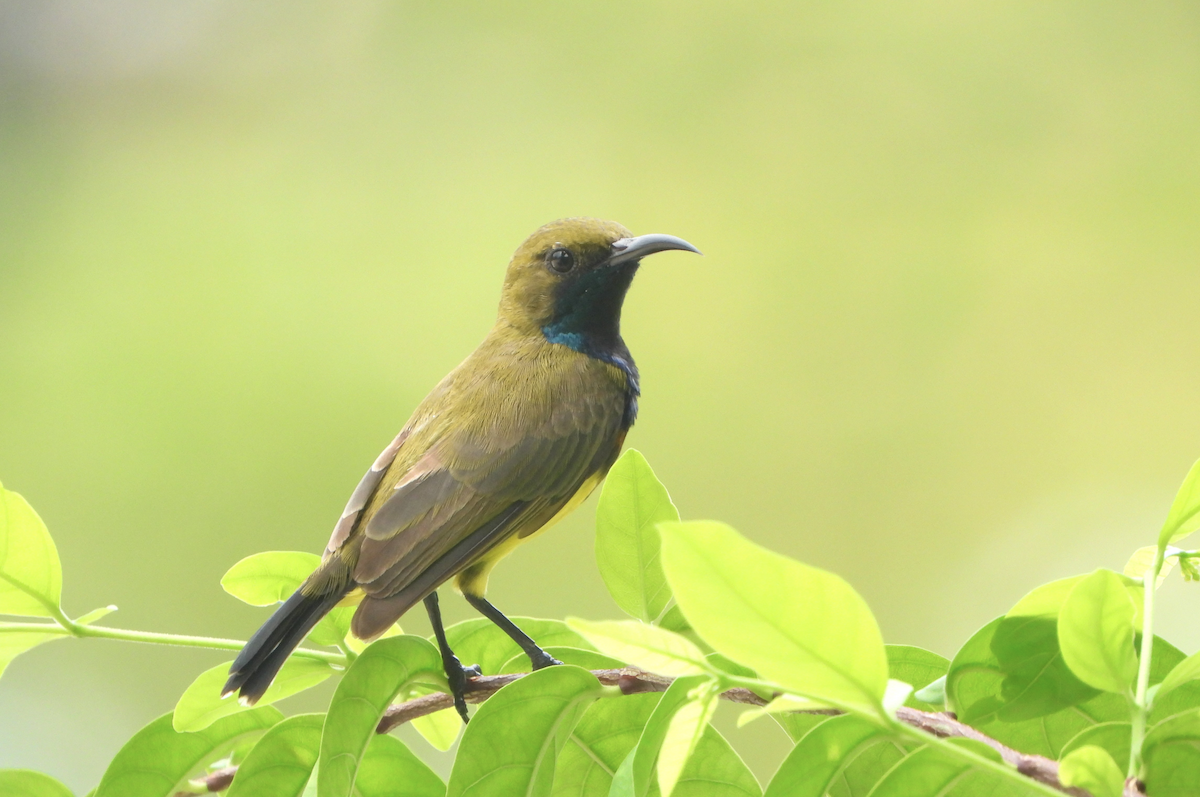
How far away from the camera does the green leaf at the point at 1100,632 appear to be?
33.7 inches

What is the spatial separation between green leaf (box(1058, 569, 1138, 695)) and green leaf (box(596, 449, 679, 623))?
526 millimetres

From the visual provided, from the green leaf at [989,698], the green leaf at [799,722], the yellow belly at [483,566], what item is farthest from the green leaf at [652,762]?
the yellow belly at [483,566]

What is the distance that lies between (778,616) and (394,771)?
2.13 ft

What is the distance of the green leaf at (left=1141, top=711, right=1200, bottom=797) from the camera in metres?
0.82

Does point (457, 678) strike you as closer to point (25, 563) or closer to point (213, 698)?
point (213, 698)

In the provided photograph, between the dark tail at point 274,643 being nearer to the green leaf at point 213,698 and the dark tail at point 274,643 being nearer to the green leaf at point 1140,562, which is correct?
the green leaf at point 213,698

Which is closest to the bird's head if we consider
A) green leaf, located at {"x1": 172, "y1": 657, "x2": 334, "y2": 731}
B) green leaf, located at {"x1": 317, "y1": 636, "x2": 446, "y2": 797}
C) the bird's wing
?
the bird's wing

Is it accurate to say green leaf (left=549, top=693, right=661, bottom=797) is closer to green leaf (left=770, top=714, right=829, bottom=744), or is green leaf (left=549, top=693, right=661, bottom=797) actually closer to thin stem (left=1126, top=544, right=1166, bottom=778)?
green leaf (left=770, top=714, right=829, bottom=744)

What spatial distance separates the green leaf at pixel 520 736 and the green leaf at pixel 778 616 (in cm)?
36

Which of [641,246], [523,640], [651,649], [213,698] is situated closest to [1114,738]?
[651,649]

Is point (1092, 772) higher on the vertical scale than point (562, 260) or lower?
lower

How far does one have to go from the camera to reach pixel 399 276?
8312 millimetres

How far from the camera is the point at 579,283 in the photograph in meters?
2.64

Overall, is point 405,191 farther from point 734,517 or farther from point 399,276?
point 734,517
